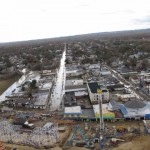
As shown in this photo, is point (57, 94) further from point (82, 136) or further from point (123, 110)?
point (82, 136)

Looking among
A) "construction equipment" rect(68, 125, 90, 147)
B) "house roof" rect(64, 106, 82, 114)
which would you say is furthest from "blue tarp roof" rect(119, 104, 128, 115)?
"construction equipment" rect(68, 125, 90, 147)

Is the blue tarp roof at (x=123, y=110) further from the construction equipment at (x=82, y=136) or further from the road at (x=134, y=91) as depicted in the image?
the road at (x=134, y=91)

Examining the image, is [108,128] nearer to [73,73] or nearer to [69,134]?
[69,134]

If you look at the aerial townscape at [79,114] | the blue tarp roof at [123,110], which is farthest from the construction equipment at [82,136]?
the blue tarp roof at [123,110]

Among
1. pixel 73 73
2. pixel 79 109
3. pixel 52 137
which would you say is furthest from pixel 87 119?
pixel 73 73

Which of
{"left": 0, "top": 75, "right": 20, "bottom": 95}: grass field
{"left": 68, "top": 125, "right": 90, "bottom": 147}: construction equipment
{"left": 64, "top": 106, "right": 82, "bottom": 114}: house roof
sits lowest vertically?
{"left": 68, "top": 125, "right": 90, "bottom": 147}: construction equipment

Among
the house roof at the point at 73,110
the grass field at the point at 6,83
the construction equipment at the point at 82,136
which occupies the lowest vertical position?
the construction equipment at the point at 82,136

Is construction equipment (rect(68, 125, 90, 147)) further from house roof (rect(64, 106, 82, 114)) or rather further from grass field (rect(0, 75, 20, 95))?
grass field (rect(0, 75, 20, 95))

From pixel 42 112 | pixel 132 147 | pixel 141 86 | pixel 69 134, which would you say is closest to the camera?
pixel 132 147

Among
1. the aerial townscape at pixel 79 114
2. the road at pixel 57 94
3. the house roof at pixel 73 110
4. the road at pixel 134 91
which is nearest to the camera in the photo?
the aerial townscape at pixel 79 114

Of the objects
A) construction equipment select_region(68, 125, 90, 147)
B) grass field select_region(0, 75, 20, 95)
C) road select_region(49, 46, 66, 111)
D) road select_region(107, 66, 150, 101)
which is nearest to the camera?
construction equipment select_region(68, 125, 90, 147)

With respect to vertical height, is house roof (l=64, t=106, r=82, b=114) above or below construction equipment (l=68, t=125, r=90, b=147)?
above
